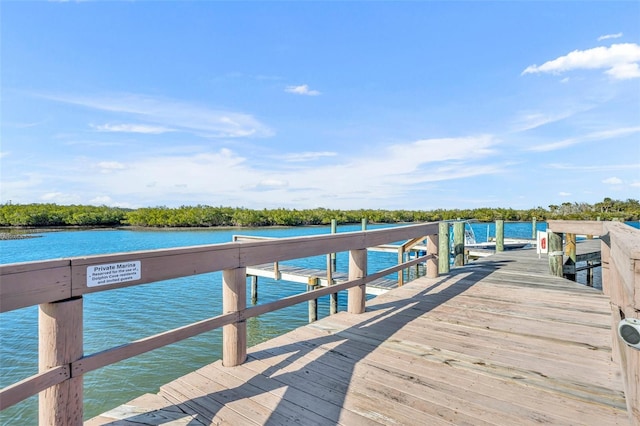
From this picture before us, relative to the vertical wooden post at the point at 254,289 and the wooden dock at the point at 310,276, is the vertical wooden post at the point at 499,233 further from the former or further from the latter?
the vertical wooden post at the point at 254,289

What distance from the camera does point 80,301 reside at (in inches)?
78.2

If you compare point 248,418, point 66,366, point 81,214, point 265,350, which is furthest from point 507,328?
point 81,214

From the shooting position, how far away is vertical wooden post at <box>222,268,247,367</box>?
290 centimetres

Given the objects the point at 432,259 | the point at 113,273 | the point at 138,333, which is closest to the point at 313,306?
the point at 432,259

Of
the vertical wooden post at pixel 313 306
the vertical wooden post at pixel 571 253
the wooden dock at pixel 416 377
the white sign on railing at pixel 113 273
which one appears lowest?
the vertical wooden post at pixel 313 306

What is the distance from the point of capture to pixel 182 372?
7.70 metres

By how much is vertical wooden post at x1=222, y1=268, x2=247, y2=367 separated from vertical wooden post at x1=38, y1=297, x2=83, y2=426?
43.2 inches

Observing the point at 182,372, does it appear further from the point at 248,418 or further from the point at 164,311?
the point at 248,418

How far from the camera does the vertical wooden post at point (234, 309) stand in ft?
9.52

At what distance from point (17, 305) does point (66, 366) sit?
0.46 metres

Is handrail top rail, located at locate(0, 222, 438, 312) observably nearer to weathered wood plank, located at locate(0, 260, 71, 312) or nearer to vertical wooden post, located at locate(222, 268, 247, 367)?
weathered wood plank, located at locate(0, 260, 71, 312)

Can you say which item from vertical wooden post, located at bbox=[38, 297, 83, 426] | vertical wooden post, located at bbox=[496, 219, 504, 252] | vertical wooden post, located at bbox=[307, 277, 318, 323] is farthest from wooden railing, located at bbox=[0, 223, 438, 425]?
vertical wooden post, located at bbox=[496, 219, 504, 252]

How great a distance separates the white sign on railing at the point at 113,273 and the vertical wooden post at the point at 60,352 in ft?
0.46

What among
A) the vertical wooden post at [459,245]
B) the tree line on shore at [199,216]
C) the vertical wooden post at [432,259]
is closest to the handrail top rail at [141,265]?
the vertical wooden post at [432,259]
